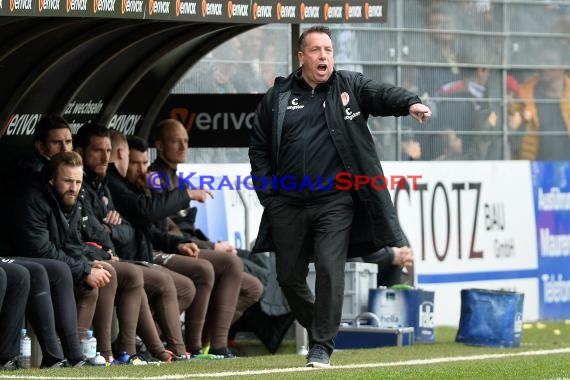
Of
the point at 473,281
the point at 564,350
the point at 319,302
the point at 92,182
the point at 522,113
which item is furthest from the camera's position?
the point at 522,113

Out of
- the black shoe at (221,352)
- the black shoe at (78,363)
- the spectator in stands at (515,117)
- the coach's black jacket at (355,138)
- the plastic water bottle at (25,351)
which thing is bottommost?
the black shoe at (221,352)

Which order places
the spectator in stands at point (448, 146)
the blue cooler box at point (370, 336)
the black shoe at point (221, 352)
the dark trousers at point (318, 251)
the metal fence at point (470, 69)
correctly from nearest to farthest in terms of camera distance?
the dark trousers at point (318, 251) → the black shoe at point (221, 352) → the blue cooler box at point (370, 336) → the metal fence at point (470, 69) → the spectator in stands at point (448, 146)

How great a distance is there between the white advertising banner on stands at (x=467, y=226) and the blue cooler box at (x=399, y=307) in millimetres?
2210

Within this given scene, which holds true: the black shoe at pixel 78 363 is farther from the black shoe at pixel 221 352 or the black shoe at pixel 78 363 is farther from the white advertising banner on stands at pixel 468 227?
the white advertising banner on stands at pixel 468 227

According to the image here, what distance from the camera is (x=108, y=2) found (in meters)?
10.5

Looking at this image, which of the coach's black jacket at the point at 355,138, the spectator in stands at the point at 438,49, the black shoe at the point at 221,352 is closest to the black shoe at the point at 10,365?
the coach's black jacket at the point at 355,138

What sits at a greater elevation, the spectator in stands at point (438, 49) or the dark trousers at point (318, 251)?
the spectator in stands at point (438, 49)

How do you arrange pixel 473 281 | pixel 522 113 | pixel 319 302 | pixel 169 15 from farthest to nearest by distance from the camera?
pixel 522 113
pixel 473 281
pixel 169 15
pixel 319 302

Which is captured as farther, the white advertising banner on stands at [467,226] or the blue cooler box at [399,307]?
the white advertising banner on stands at [467,226]

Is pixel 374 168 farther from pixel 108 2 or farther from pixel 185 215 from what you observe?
pixel 185 215

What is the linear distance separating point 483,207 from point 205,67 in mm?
3433

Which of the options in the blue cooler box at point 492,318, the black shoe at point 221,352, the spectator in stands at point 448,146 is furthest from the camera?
the spectator in stands at point 448,146

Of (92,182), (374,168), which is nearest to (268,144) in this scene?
(374,168)

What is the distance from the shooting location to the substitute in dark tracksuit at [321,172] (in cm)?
1000
